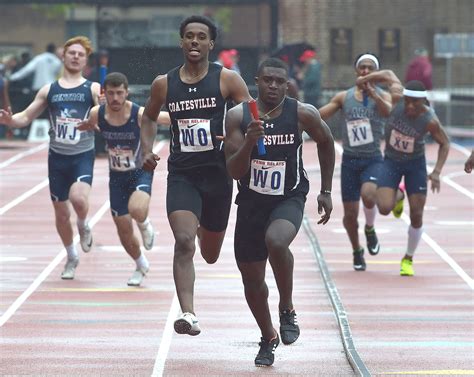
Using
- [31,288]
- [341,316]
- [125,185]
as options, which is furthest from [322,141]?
[31,288]

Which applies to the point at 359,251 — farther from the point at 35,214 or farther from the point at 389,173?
the point at 35,214

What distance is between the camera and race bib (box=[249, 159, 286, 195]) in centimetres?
983

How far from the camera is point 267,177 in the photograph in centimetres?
987

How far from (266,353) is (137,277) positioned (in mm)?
4279

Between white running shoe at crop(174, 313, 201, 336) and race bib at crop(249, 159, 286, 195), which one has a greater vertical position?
race bib at crop(249, 159, 286, 195)

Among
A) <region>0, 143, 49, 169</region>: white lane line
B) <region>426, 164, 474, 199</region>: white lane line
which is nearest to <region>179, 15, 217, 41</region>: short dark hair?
<region>426, 164, 474, 199</region>: white lane line

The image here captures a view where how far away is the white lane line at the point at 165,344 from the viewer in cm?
1020

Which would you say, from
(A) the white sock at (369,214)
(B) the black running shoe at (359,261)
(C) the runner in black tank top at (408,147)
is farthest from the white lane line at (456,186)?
(C) the runner in black tank top at (408,147)

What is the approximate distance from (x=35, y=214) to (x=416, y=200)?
280 inches

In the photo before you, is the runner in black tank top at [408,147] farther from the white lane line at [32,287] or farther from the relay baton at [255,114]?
the relay baton at [255,114]

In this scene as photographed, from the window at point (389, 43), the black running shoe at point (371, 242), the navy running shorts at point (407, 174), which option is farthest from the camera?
the window at point (389, 43)

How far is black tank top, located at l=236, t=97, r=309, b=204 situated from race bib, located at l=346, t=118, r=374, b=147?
5220 millimetres

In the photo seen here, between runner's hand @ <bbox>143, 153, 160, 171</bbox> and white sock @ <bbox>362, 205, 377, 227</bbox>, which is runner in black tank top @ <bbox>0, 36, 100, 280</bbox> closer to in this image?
white sock @ <bbox>362, 205, 377, 227</bbox>

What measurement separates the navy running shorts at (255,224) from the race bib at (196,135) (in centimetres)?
64
